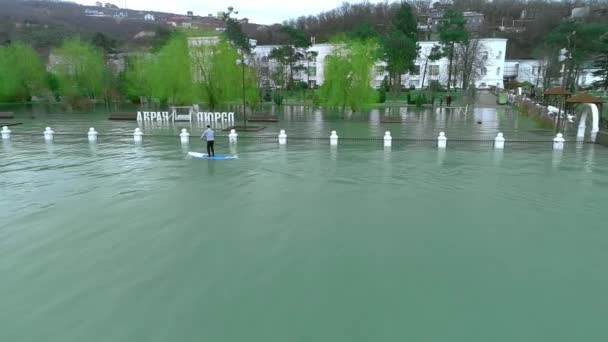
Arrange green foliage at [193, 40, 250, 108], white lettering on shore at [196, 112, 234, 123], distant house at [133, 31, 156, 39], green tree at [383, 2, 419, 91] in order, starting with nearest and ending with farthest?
white lettering on shore at [196, 112, 234, 123] → green foliage at [193, 40, 250, 108] → green tree at [383, 2, 419, 91] → distant house at [133, 31, 156, 39]

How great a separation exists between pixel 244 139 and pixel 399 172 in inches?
432

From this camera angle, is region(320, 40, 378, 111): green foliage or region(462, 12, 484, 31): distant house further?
region(462, 12, 484, 31): distant house

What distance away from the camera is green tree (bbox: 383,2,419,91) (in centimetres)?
5694

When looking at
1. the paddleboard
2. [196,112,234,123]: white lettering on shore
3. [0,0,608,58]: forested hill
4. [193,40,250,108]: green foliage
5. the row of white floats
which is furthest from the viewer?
[0,0,608,58]: forested hill

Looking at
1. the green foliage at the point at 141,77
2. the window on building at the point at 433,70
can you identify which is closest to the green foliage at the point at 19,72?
the green foliage at the point at 141,77

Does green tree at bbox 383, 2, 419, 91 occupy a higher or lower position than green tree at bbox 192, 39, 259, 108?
higher

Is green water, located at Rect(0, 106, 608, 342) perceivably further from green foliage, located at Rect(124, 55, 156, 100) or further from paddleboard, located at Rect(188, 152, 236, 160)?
green foliage, located at Rect(124, 55, 156, 100)

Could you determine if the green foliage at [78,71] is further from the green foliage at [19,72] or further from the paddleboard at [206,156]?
the paddleboard at [206,156]

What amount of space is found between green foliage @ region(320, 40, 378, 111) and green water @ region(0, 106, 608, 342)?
A: 2079 centimetres

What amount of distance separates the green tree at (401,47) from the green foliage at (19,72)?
42.3 m

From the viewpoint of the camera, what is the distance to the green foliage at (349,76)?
35781mm

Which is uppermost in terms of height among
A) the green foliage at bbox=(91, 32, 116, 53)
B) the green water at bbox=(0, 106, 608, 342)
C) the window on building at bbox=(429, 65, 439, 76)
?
the green foliage at bbox=(91, 32, 116, 53)

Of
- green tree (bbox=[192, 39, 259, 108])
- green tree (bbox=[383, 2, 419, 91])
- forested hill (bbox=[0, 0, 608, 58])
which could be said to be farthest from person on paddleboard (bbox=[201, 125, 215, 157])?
forested hill (bbox=[0, 0, 608, 58])

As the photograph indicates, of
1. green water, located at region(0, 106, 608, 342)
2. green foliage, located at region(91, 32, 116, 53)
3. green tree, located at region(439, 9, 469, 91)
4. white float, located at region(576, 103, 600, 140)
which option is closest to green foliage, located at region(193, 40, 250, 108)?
green water, located at region(0, 106, 608, 342)
